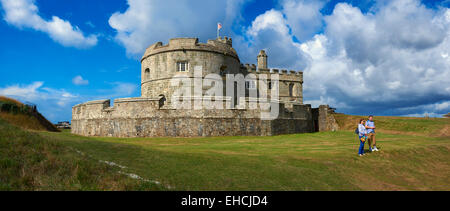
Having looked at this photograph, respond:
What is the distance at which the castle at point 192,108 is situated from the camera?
2322 cm

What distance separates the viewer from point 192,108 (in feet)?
76.3

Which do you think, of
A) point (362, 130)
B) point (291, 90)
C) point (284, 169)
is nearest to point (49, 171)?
point (284, 169)

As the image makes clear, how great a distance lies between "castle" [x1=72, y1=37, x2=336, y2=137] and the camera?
23.2 m

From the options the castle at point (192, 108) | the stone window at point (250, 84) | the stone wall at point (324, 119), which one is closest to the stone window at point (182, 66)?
the castle at point (192, 108)

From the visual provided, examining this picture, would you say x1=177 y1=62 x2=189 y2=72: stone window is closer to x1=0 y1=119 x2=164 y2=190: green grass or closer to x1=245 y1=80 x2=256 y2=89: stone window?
x1=245 y1=80 x2=256 y2=89: stone window

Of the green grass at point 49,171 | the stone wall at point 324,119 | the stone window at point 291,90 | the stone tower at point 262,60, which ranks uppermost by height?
the stone tower at point 262,60

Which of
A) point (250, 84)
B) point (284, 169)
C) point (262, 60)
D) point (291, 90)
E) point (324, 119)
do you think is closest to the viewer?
point (284, 169)

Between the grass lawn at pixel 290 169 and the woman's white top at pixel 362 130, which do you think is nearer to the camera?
the grass lawn at pixel 290 169

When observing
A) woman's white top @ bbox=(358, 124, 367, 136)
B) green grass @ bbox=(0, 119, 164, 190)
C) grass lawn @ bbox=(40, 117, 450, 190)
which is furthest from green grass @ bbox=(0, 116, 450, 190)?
woman's white top @ bbox=(358, 124, 367, 136)

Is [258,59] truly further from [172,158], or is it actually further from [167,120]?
[172,158]

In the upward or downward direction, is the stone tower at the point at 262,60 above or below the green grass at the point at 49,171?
above

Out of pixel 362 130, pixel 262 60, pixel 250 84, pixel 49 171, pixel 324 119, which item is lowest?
pixel 49 171

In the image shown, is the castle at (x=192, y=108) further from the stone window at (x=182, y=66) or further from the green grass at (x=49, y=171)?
the green grass at (x=49, y=171)

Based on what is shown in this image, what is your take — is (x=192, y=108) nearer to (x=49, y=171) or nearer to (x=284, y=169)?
(x=284, y=169)
